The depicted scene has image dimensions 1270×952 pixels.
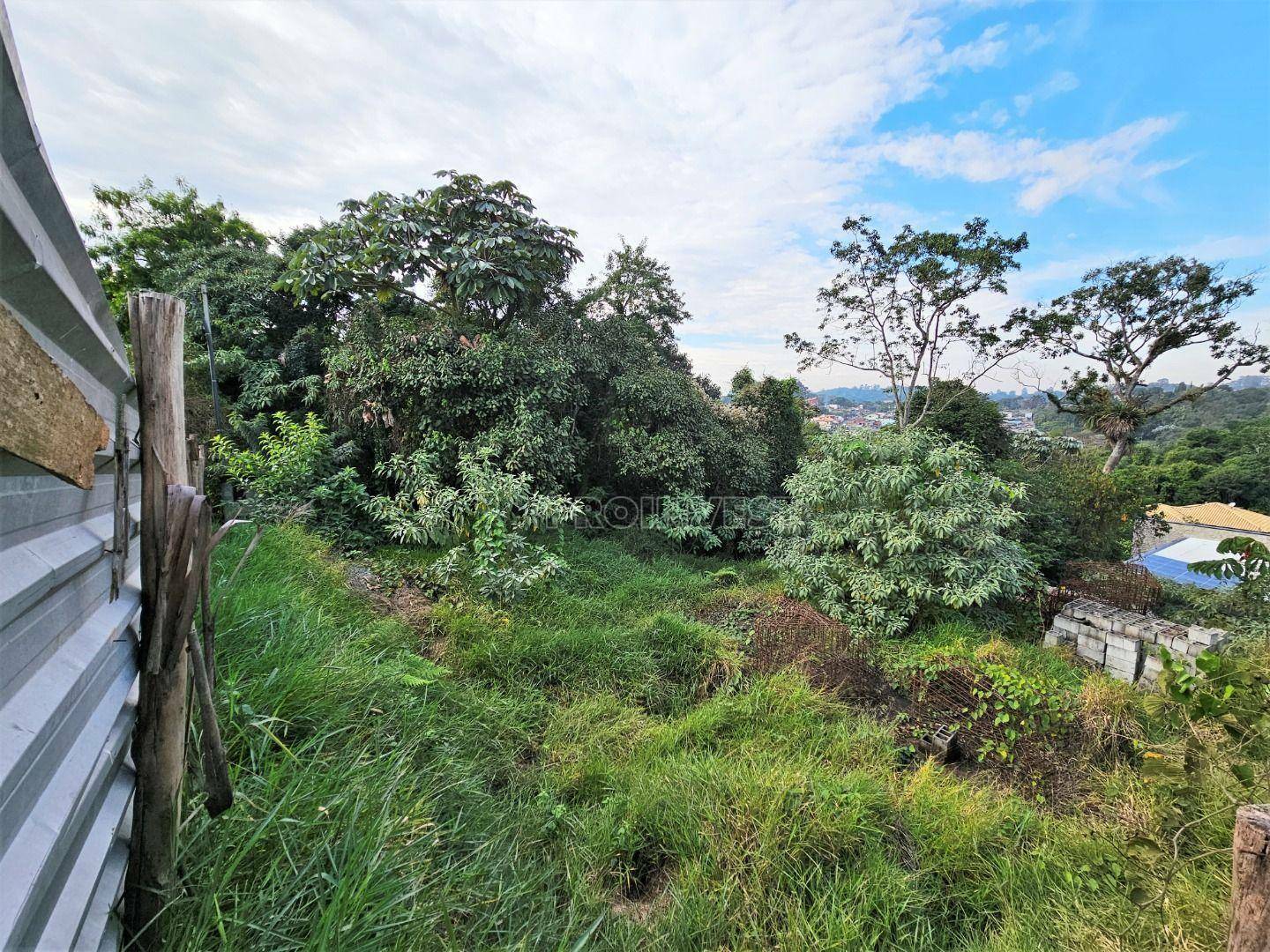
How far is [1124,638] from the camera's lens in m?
4.58

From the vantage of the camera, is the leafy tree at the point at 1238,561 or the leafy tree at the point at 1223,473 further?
the leafy tree at the point at 1223,473

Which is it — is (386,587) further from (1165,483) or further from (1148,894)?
(1165,483)

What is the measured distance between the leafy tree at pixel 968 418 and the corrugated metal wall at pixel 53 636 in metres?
11.9

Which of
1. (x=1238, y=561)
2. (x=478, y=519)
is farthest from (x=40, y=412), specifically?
(x=1238, y=561)

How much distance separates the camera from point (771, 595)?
5.43 metres

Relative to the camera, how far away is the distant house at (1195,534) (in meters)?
11.7

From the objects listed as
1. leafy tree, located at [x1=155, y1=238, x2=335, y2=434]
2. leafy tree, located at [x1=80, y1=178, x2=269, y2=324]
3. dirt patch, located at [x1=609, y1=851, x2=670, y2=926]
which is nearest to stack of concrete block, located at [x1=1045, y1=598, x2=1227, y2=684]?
dirt patch, located at [x1=609, y1=851, x2=670, y2=926]

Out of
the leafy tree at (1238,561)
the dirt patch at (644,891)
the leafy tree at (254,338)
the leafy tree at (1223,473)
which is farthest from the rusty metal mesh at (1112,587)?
the leafy tree at (1223,473)

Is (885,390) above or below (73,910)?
above

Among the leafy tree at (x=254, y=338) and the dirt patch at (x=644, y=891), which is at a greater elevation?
the leafy tree at (x=254, y=338)

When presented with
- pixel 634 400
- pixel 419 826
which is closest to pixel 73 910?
pixel 419 826

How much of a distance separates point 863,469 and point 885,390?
8.64 metres

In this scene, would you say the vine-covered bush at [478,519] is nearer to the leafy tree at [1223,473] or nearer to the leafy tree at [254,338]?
the leafy tree at [254,338]

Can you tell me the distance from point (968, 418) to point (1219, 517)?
43.7 feet
